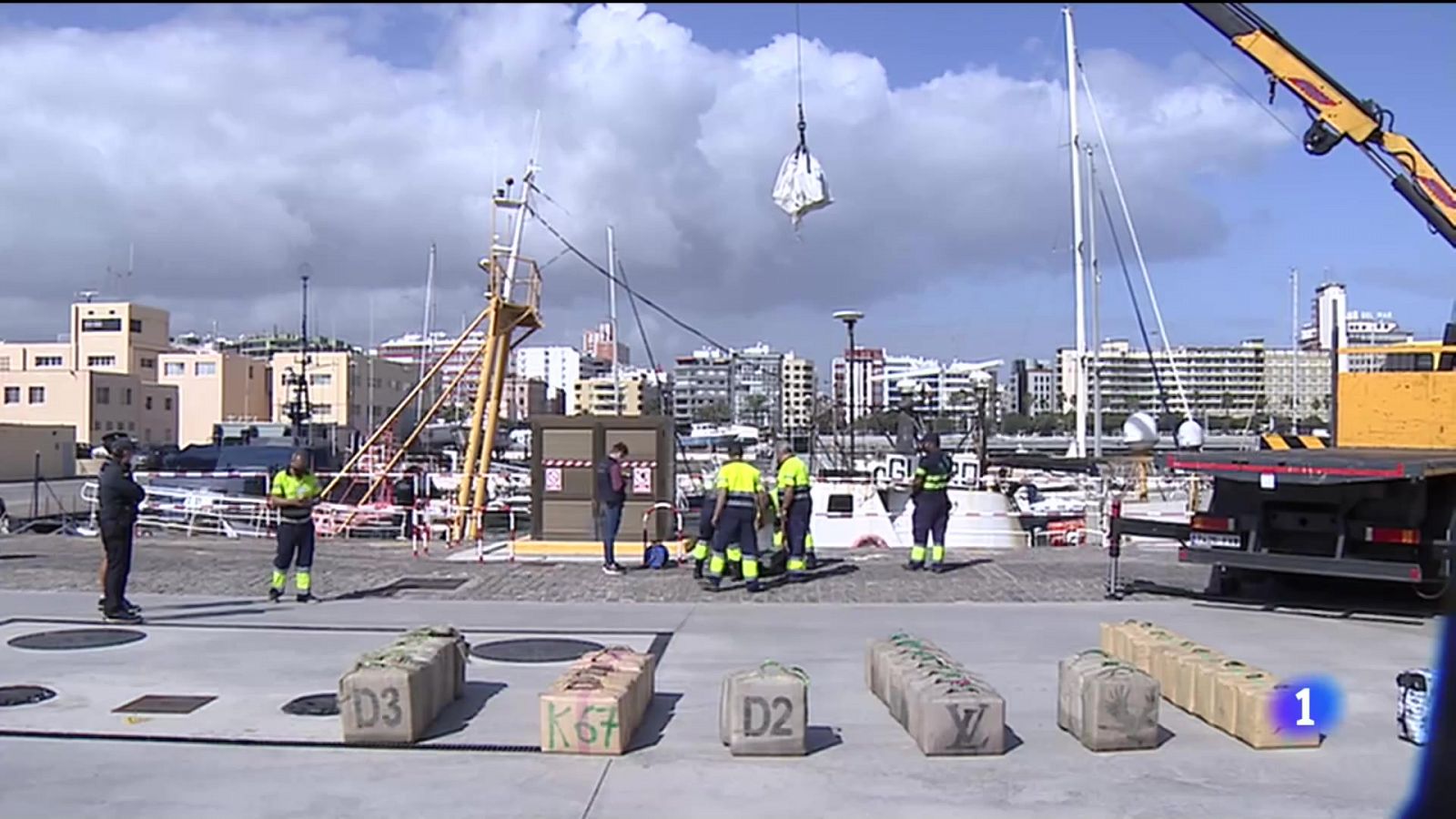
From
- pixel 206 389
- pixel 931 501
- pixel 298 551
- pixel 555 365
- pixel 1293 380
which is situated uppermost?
pixel 555 365

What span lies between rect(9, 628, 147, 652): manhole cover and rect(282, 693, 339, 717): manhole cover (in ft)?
10.4

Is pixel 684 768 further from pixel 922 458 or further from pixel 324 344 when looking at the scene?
pixel 324 344

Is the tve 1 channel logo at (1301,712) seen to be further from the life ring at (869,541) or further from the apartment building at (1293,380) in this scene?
the apartment building at (1293,380)

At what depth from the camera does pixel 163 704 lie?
9234mm

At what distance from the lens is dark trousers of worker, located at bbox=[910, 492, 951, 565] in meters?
16.9

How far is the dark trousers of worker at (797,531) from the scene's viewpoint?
52.3 ft

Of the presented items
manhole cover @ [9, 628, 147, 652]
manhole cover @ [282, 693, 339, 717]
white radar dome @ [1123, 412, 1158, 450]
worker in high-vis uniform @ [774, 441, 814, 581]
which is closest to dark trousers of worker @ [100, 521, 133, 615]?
manhole cover @ [9, 628, 147, 652]

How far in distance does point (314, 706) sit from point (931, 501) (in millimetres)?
9491

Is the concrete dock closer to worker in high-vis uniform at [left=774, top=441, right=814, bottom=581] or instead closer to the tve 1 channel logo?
the tve 1 channel logo

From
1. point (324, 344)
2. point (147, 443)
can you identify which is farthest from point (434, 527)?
point (324, 344)

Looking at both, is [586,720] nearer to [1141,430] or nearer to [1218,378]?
[1141,430]

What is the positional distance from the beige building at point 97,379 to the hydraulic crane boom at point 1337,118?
192ft

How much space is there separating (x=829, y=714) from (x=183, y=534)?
2051 centimetres

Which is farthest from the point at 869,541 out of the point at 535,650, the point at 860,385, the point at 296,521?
the point at 860,385
